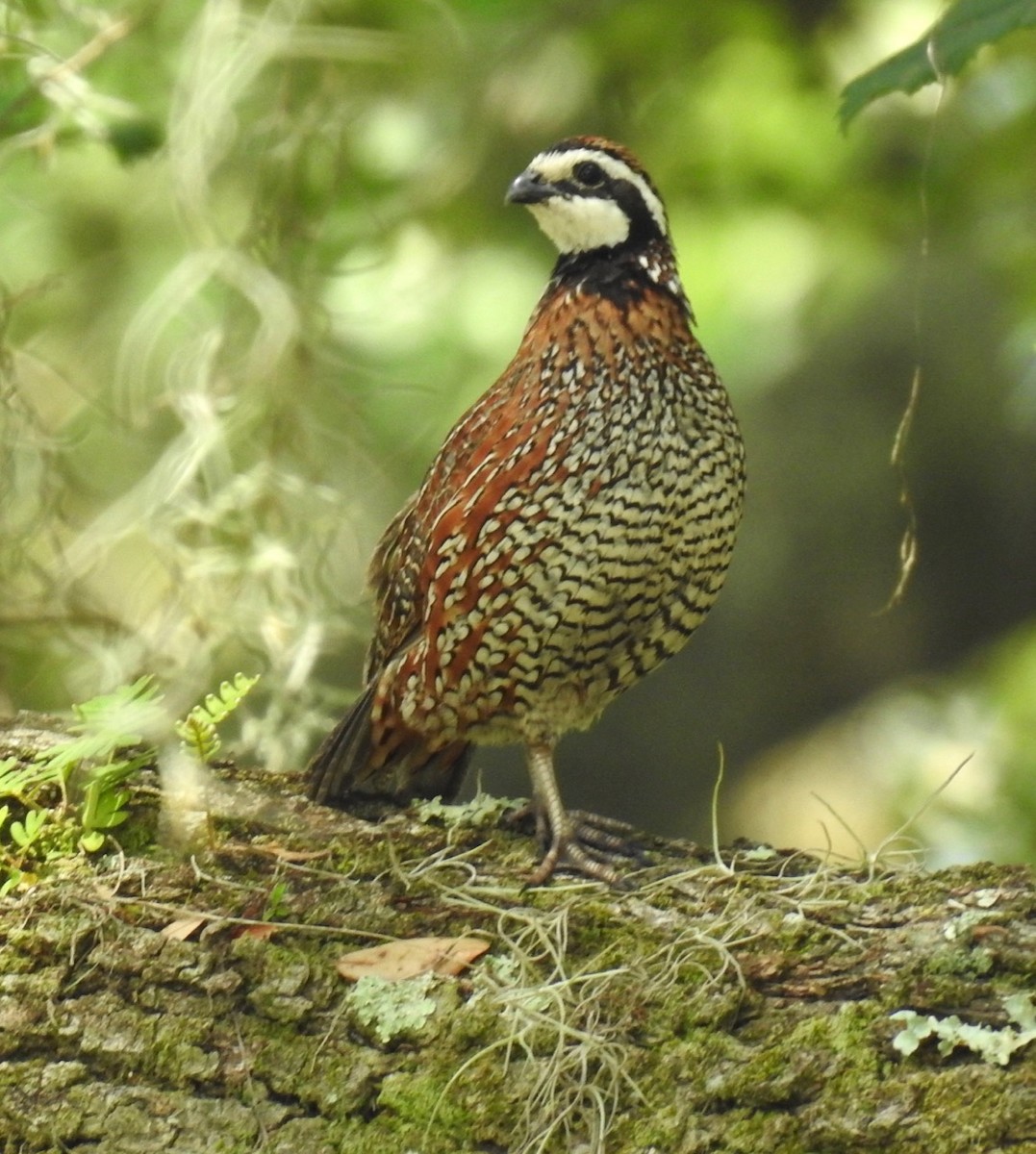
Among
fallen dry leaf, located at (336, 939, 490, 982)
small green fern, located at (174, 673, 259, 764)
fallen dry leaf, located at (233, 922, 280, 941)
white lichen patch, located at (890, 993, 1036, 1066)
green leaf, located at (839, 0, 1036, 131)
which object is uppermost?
green leaf, located at (839, 0, 1036, 131)

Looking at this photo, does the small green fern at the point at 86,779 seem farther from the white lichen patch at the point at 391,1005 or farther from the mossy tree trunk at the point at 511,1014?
the white lichen patch at the point at 391,1005

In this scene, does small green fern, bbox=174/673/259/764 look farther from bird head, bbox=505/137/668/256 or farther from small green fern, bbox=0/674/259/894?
bird head, bbox=505/137/668/256

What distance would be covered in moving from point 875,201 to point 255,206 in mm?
1967

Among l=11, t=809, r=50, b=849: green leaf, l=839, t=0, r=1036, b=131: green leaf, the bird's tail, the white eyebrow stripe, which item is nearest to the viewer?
l=11, t=809, r=50, b=849: green leaf

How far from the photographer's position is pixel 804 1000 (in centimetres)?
280

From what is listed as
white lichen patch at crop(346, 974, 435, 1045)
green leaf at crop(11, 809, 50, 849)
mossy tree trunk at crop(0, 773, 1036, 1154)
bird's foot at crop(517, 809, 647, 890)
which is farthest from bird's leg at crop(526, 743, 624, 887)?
green leaf at crop(11, 809, 50, 849)

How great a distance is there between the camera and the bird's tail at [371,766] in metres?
3.66

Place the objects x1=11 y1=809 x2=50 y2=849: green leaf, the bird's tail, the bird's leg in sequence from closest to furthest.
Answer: x1=11 y1=809 x2=50 y2=849: green leaf < the bird's leg < the bird's tail

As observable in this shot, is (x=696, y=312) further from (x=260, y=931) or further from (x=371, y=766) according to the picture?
(x=260, y=931)

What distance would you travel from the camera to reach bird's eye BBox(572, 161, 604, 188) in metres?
3.78

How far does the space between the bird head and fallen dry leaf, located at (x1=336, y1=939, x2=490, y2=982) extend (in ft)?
5.41

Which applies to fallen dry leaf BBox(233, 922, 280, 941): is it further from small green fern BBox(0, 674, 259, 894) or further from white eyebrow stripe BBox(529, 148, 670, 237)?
white eyebrow stripe BBox(529, 148, 670, 237)

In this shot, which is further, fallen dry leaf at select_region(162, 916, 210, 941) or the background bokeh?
the background bokeh

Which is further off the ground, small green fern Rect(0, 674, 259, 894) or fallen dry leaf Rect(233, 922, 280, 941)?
small green fern Rect(0, 674, 259, 894)
